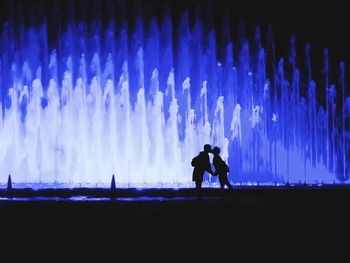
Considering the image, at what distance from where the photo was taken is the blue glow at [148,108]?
Answer: 85.6 ft

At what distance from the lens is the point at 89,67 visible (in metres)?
27.3

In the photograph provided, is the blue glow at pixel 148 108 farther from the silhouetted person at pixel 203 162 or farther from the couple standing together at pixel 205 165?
the silhouetted person at pixel 203 162

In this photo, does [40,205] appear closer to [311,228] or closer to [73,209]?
[73,209]

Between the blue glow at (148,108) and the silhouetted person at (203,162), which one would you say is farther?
the blue glow at (148,108)

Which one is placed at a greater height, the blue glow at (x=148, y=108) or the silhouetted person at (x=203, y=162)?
the blue glow at (x=148, y=108)

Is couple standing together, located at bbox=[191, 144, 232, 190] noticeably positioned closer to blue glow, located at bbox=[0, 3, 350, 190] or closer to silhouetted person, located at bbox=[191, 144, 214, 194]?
silhouetted person, located at bbox=[191, 144, 214, 194]

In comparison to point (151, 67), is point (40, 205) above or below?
below

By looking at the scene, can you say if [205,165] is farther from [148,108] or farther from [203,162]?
[148,108]

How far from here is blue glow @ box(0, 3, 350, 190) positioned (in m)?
26.1

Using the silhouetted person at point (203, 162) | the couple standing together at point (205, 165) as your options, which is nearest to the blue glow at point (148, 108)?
the couple standing together at point (205, 165)

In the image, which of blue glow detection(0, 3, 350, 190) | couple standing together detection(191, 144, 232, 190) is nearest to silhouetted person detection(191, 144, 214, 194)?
couple standing together detection(191, 144, 232, 190)

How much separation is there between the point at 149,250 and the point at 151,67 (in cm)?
2074

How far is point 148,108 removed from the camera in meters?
26.7

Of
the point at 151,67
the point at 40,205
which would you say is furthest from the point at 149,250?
the point at 151,67
